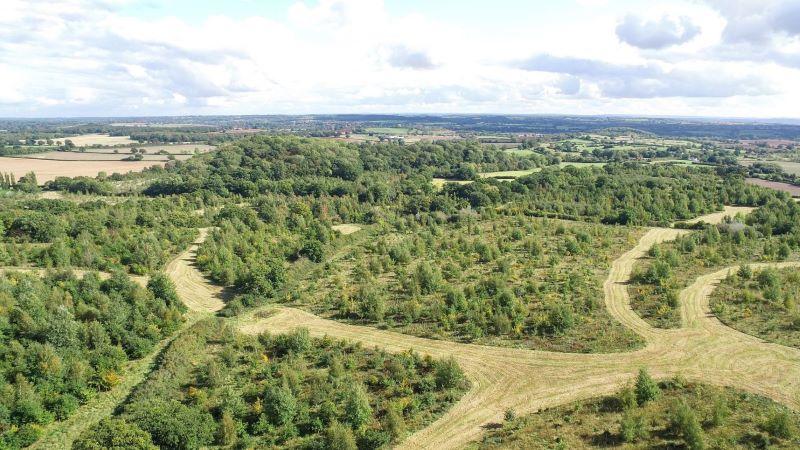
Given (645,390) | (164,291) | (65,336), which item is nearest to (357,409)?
(645,390)

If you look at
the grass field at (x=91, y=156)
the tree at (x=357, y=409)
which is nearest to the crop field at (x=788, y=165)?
the tree at (x=357, y=409)

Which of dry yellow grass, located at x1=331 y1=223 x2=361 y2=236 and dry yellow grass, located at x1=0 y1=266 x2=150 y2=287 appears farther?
dry yellow grass, located at x1=331 y1=223 x2=361 y2=236

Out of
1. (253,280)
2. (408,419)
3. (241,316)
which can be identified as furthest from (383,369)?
(253,280)

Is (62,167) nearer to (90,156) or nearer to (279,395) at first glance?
(90,156)

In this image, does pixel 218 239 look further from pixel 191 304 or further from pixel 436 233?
pixel 436 233

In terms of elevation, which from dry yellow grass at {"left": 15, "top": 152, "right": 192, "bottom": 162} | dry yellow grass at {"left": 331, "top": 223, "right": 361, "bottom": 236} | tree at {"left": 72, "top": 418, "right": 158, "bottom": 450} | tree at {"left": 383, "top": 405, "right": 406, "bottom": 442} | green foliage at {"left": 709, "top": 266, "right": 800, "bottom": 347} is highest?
dry yellow grass at {"left": 15, "top": 152, "right": 192, "bottom": 162}

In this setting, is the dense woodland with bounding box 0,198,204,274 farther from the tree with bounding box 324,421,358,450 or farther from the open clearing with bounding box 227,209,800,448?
the tree with bounding box 324,421,358,450

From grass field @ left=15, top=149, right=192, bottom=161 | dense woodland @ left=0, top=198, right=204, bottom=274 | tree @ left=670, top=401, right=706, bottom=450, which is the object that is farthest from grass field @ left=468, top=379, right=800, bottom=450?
grass field @ left=15, top=149, right=192, bottom=161
